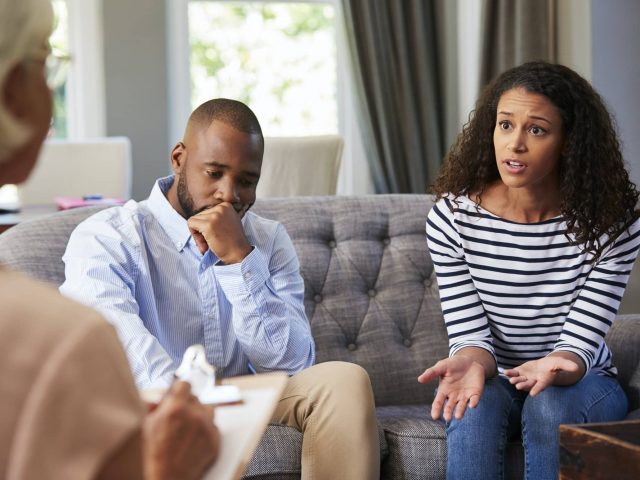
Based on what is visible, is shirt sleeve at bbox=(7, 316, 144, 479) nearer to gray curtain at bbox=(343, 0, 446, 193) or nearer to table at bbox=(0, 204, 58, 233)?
table at bbox=(0, 204, 58, 233)

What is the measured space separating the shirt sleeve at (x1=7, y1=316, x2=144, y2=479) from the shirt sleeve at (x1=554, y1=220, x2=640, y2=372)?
5.31 ft

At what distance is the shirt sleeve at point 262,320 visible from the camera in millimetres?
2018

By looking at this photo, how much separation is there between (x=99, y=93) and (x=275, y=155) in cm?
155

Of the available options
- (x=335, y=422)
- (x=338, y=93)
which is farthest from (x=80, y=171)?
(x=335, y=422)

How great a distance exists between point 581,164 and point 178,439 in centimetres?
157

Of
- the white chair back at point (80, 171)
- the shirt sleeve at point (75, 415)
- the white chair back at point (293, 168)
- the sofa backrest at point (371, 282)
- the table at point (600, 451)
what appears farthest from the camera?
the white chair back at point (80, 171)

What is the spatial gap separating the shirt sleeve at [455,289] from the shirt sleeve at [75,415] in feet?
5.25

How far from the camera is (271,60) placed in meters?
5.54

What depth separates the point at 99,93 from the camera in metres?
5.18

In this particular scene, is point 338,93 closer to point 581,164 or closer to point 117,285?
point 581,164

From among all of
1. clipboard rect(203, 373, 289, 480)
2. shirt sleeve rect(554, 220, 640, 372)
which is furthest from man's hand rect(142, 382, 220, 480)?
shirt sleeve rect(554, 220, 640, 372)

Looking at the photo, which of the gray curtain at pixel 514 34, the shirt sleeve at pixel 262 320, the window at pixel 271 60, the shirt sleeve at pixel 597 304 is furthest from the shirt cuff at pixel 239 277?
the window at pixel 271 60

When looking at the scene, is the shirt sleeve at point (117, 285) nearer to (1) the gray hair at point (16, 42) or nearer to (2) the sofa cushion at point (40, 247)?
(2) the sofa cushion at point (40, 247)

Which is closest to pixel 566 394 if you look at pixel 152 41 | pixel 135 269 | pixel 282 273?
pixel 282 273
